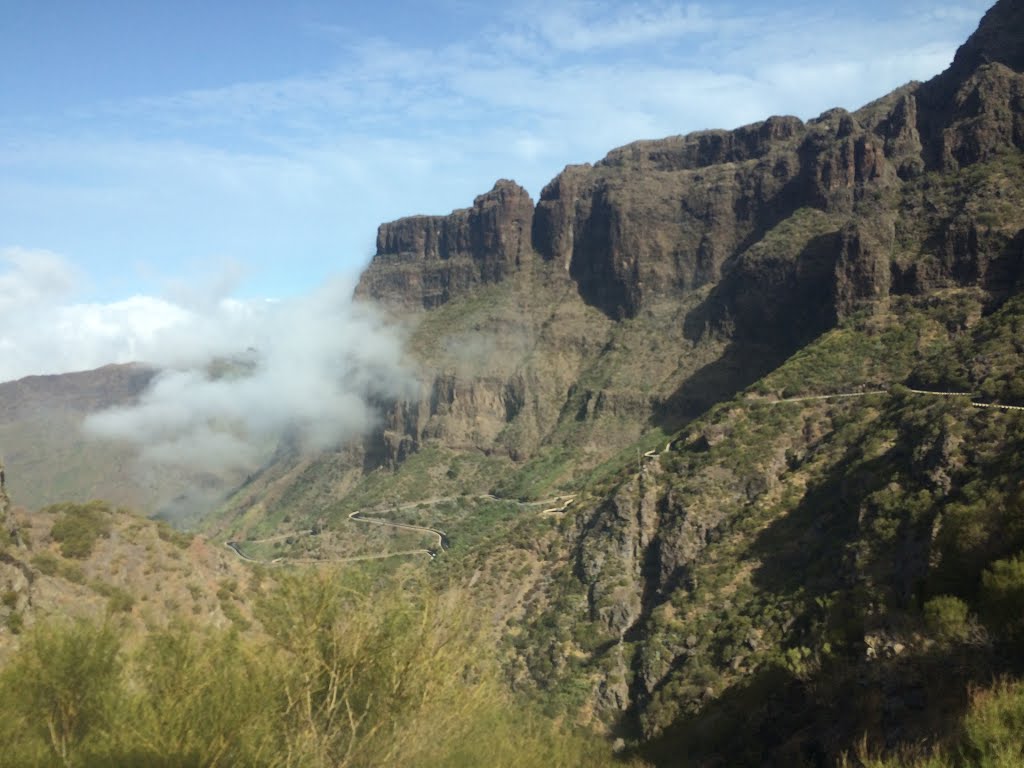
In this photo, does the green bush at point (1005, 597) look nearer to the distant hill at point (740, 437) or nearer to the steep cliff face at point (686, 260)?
the distant hill at point (740, 437)

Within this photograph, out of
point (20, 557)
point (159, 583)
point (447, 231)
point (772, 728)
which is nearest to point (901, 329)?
point (772, 728)

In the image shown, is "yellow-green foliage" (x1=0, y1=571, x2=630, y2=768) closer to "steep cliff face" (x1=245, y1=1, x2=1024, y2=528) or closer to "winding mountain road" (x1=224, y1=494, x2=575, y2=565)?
"winding mountain road" (x1=224, y1=494, x2=575, y2=565)

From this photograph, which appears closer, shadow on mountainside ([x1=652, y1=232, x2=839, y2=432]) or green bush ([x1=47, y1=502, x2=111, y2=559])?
green bush ([x1=47, y1=502, x2=111, y2=559])

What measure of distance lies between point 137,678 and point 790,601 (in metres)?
38.3

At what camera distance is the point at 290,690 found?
19.9 metres

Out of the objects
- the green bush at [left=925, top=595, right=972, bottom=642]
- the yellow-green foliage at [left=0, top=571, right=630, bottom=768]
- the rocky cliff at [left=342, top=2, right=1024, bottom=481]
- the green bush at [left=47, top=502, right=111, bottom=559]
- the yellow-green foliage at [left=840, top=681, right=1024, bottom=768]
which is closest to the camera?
the yellow-green foliage at [left=840, top=681, right=1024, bottom=768]

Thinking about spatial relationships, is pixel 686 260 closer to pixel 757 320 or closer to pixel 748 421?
pixel 757 320

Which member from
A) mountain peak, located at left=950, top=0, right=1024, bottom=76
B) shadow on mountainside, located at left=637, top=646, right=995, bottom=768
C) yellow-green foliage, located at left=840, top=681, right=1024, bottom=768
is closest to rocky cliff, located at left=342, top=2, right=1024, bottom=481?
mountain peak, located at left=950, top=0, right=1024, bottom=76

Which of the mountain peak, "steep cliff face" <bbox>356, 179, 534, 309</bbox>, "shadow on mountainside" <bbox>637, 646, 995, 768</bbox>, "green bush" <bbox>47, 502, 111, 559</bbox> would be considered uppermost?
the mountain peak

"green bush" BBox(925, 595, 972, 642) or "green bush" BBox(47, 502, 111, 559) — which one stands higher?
"green bush" BBox(47, 502, 111, 559)

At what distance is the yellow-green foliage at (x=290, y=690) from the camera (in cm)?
1794

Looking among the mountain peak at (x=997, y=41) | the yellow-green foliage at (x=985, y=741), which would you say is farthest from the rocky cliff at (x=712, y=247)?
the yellow-green foliage at (x=985, y=741)

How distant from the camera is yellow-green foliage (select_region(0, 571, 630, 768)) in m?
17.9

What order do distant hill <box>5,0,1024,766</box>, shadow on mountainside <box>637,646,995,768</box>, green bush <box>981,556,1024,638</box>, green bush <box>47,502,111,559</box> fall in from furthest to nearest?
green bush <box>47,502,111,559</box>, distant hill <box>5,0,1024,766</box>, green bush <box>981,556,1024,638</box>, shadow on mountainside <box>637,646,995,768</box>
